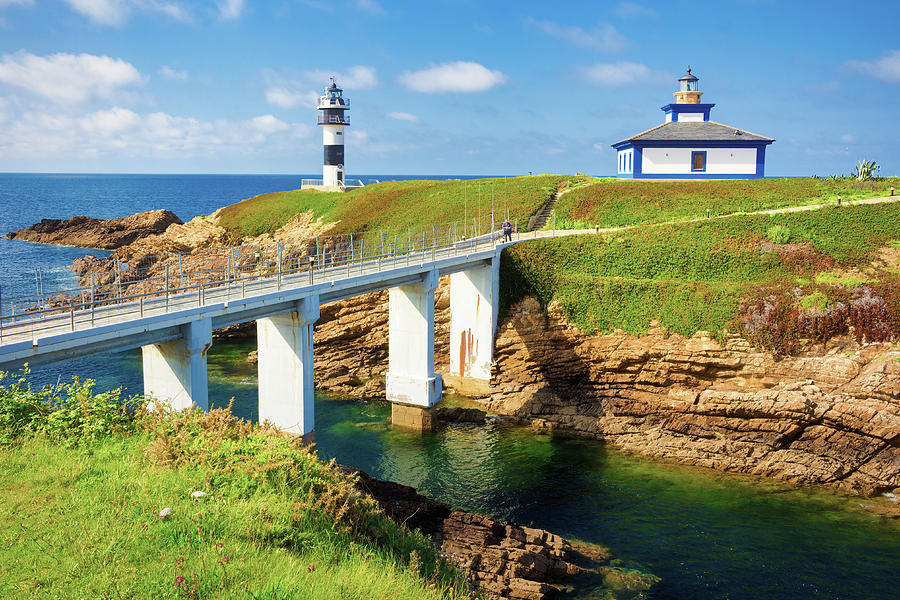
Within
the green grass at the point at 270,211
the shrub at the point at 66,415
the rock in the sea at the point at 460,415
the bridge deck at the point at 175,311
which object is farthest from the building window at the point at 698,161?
the shrub at the point at 66,415

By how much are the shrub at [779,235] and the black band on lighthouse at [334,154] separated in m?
50.6

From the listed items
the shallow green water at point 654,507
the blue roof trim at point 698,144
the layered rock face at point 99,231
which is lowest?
the shallow green water at point 654,507

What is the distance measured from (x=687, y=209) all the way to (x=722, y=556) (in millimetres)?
31365

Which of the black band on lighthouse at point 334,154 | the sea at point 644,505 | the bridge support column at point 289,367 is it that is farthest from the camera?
the black band on lighthouse at point 334,154

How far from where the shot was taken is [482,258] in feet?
125

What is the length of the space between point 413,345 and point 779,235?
21.7 meters

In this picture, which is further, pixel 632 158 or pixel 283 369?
pixel 632 158

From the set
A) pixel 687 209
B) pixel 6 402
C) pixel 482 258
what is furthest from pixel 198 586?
pixel 687 209

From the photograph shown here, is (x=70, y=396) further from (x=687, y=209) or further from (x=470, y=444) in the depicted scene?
(x=687, y=209)

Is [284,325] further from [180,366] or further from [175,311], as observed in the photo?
[175,311]

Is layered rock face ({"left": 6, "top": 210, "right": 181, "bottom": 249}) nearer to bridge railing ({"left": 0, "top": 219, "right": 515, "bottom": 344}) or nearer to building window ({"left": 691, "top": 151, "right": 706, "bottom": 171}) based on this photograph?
bridge railing ({"left": 0, "top": 219, "right": 515, "bottom": 344})

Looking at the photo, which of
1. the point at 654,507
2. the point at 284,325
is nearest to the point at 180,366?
the point at 284,325

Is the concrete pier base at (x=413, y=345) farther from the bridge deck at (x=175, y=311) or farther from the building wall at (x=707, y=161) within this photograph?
the building wall at (x=707, y=161)

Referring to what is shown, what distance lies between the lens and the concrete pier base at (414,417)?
109ft
